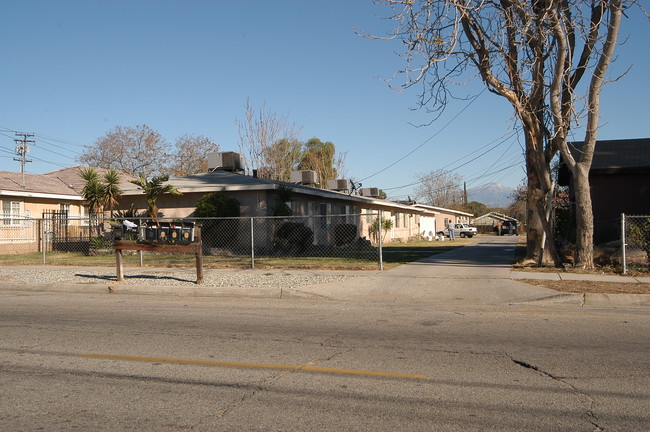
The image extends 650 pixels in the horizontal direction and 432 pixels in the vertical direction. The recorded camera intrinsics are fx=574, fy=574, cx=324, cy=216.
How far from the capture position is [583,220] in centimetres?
1446

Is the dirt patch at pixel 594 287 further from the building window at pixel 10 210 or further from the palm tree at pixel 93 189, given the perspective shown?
the building window at pixel 10 210

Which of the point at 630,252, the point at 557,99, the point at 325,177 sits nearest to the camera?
the point at 557,99

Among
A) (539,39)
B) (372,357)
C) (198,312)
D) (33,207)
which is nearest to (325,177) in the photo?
(33,207)

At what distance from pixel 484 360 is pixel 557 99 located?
30.6 feet

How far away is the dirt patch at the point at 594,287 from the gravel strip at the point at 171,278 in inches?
186

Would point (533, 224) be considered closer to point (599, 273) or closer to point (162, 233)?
point (599, 273)

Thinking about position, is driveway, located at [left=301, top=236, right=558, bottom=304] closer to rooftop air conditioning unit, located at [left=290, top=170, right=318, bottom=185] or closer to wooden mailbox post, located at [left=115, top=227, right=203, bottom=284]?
wooden mailbox post, located at [left=115, top=227, right=203, bottom=284]

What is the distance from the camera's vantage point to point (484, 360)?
6.47m

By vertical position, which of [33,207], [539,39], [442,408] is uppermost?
[539,39]

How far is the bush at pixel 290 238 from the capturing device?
2222 cm

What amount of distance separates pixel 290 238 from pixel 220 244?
9.18ft

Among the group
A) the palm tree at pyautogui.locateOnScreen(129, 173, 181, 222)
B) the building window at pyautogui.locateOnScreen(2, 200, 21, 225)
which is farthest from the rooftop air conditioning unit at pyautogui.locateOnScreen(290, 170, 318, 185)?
the building window at pyautogui.locateOnScreen(2, 200, 21, 225)

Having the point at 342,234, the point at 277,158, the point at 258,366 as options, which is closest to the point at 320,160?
the point at 277,158

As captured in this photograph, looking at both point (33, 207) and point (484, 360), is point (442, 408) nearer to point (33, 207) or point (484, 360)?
point (484, 360)
